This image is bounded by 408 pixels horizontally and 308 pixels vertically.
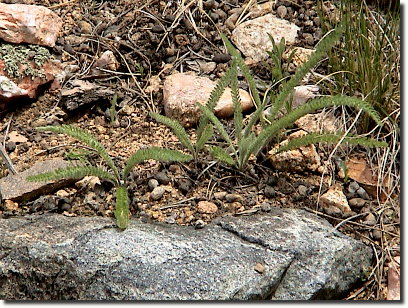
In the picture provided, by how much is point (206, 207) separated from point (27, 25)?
1272mm

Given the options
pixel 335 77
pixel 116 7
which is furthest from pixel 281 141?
pixel 116 7

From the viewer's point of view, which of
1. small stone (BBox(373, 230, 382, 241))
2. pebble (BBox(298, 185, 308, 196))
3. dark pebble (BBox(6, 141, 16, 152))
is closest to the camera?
small stone (BBox(373, 230, 382, 241))

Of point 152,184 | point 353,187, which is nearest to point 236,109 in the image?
point 152,184

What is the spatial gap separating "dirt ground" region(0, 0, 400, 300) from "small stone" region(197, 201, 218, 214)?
0.05 feet

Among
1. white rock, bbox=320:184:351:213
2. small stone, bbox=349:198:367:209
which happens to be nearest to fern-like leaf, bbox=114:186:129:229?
white rock, bbox=320:184:351:213

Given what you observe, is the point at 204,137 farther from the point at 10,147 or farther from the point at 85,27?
the point at 85,27

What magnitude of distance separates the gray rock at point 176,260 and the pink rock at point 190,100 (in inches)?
22.7

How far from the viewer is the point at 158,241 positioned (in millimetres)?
2488

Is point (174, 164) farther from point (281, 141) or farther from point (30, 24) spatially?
point (30, 24)

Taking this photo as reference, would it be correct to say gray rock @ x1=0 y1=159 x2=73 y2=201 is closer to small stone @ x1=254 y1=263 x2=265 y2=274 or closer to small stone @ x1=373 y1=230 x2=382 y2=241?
small stone @ x1=254 y1=263 x2=265 y2=274

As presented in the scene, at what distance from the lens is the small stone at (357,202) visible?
2.73 m

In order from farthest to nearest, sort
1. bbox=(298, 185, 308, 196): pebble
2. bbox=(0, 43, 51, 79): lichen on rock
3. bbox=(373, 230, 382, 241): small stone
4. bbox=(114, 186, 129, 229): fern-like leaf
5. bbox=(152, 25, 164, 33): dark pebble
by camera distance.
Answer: bbox=(152, 25, 164, 33): dark pebble → bbox=(0, 43, 51, 79): lichen on rock → bbox=(298, 185, 308, 196): pebble → bbox=(373, 230, 382, 241): small stone → bbox=(114, 186, 129, 229): fern-like leaf

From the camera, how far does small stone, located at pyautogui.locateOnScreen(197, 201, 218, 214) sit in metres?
2.68

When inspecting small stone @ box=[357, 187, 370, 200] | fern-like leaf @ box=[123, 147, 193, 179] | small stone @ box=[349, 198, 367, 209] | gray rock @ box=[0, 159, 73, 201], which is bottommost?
gray rock @ box=[0, 159, 73, 201]
